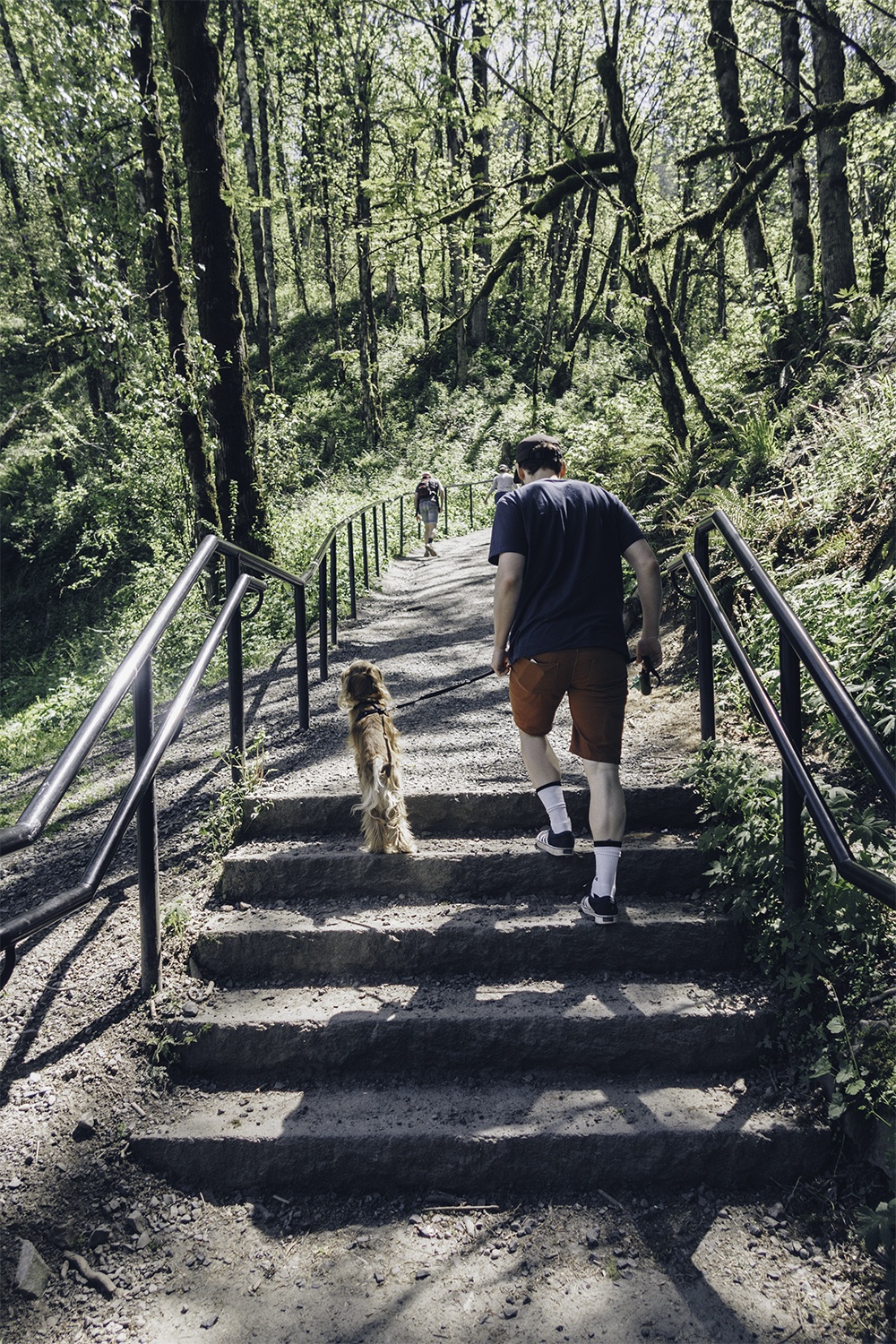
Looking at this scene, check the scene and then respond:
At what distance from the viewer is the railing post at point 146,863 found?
2.88 m

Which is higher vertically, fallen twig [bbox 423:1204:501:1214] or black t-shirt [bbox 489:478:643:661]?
black t-shirt [bbox 489:478:643:661]

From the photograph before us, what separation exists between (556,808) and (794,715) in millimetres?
992

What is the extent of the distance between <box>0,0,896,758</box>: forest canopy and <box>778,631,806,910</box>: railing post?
6.19ft

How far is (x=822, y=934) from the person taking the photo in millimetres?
2689

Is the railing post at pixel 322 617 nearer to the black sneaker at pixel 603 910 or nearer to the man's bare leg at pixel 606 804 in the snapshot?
the man's bare leg at pixel 606 804

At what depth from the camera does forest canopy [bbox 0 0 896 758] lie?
6.76 metres

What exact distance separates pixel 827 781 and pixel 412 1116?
211 centimetres

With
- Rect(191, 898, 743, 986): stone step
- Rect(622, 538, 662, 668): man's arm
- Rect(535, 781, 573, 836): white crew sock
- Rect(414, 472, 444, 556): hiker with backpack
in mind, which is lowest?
Rect(191, 898, 743, 986): stone step

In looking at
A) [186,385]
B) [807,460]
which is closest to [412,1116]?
[807,460]

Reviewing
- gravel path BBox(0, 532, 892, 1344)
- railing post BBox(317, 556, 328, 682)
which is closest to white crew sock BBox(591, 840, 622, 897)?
gravel path BBox(0, 532, 892, 1344)

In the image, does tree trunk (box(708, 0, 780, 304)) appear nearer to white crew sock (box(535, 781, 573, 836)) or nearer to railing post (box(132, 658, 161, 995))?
white crew sock (box(535, 781, 573, 836))

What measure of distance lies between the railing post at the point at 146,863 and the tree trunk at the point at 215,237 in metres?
6.70

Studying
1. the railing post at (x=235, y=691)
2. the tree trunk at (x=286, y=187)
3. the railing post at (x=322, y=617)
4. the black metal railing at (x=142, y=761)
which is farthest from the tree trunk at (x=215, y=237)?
the tree trunk at (x=286, y=187)

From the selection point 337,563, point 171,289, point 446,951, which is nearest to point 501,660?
point 446,951
